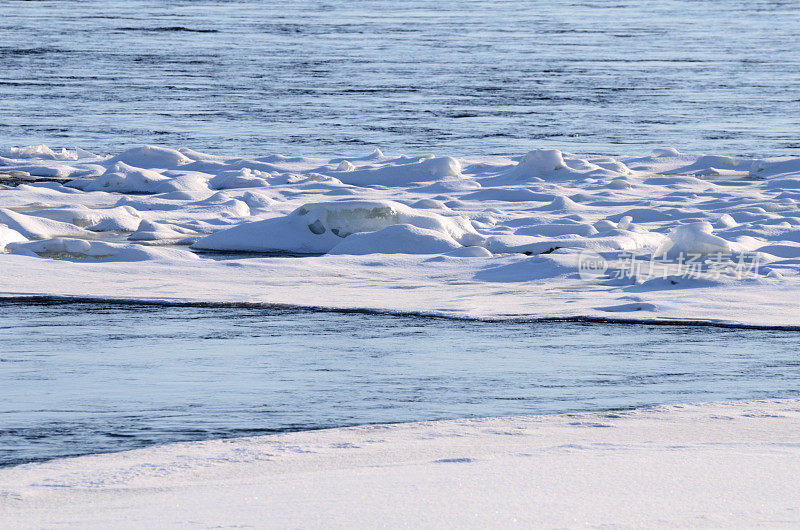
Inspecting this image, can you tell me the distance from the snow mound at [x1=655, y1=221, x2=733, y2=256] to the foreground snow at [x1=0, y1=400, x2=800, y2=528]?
12.1 ft

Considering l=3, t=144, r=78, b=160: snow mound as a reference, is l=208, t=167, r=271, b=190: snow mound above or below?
below

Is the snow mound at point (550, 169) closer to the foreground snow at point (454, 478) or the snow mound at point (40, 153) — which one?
the snow mound at point (40, 153)

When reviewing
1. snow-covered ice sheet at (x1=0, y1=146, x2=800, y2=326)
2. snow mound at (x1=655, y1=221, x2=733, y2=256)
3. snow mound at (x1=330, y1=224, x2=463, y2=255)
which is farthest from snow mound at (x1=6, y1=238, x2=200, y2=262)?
snow mound at (x1=655, y1=221, x2=733, y2=256)

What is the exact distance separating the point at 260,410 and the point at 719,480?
165 centimetres

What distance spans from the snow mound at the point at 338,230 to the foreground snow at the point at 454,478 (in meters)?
4.40

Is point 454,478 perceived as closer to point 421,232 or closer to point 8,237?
point 421,232

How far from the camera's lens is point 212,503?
135 inches

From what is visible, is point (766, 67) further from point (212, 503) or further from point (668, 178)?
point (212, 503)

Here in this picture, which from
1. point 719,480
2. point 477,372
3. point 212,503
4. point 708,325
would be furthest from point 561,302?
point 212,503

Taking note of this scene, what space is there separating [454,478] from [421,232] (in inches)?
207

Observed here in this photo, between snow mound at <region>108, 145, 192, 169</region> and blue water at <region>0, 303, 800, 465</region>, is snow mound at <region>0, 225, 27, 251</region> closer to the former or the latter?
blue water at <region>0, 303, 800, 465</region>

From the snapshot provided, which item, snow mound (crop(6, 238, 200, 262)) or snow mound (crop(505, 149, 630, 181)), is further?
snow mound (crop(505, 149, 630, 181))

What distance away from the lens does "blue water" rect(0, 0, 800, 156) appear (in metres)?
15.3

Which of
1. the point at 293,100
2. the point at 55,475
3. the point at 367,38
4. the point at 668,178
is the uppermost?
the point at 367,38
